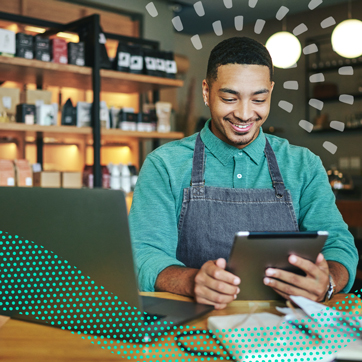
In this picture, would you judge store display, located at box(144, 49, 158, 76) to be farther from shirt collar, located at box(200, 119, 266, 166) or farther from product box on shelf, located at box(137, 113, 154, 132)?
shirt collar, located at box(200, 119, 266, 166)

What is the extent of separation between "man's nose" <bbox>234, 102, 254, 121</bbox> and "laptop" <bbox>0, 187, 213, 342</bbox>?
2.03 ft

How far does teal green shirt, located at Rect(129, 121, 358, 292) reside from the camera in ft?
3.94

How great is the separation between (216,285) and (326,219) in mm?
514

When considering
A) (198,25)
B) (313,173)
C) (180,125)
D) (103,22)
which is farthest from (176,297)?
(198,25)

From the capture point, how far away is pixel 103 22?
4105 mm

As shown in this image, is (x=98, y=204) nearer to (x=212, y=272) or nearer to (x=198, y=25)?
(x=212, y=272)

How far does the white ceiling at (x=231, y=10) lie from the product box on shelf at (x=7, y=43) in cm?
241

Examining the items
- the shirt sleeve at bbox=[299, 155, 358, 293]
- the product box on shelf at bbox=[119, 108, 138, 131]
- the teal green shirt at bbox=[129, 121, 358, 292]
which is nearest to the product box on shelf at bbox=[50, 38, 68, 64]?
the product box on shelf at bbox=[119, 108, 138, 131]

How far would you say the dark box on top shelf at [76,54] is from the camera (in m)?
2.81

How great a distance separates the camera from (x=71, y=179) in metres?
2.88

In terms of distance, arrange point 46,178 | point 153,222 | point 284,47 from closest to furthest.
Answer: point 153,222 → point 46,178 → point 284,47

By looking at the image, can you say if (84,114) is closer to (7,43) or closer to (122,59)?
(122,59)

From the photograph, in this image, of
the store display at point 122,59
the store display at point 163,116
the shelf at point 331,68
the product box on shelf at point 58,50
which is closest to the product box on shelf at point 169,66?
the store display at point 163,116

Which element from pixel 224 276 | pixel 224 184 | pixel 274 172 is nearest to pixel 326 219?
pixel 274 172
